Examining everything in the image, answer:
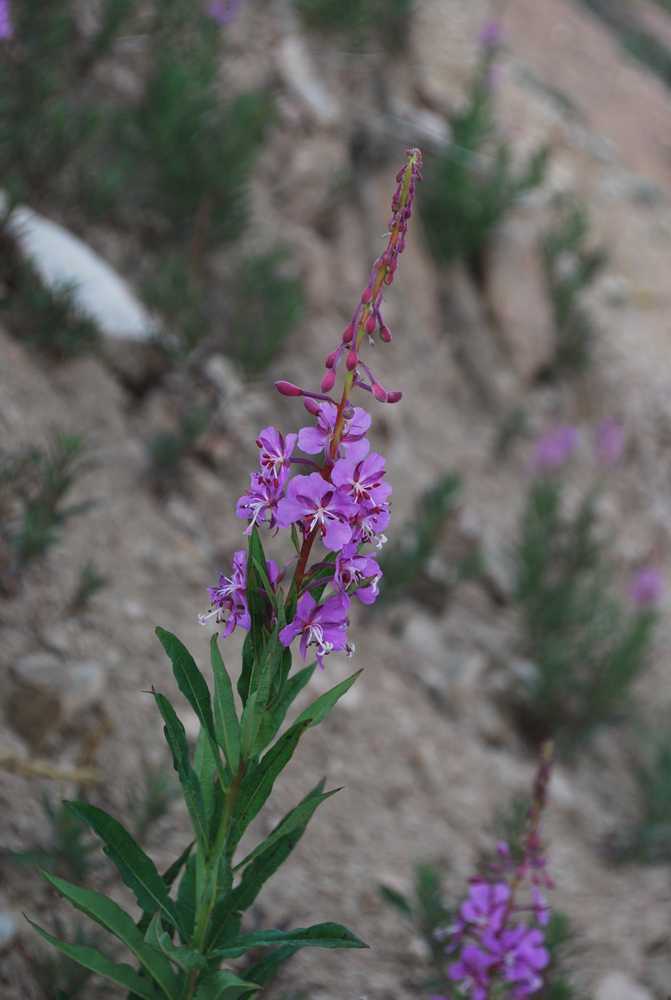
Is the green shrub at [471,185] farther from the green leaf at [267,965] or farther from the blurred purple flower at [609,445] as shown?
the green leaf at [267,965]

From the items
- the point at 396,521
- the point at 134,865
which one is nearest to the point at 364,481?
the point at 134,865

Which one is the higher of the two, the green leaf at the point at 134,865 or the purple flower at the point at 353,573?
the purple flower at the point at 353,573

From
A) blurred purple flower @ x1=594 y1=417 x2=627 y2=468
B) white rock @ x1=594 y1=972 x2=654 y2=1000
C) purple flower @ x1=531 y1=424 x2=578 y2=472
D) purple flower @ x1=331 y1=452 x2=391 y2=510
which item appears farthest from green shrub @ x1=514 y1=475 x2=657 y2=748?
purple flower @ x1=331 y1=452 x2=391 y2=510

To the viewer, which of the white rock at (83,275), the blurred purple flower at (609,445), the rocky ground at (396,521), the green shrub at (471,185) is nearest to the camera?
the rocky ground at (396,521)

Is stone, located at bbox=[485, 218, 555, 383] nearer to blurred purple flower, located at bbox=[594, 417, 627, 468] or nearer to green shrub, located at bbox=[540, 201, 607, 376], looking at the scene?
green shrub, located at bbox=[540, 201, 607, 376]

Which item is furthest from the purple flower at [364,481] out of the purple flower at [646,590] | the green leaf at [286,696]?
the purple flower at [646,590]

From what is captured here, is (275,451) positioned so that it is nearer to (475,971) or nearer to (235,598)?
(235,598)
